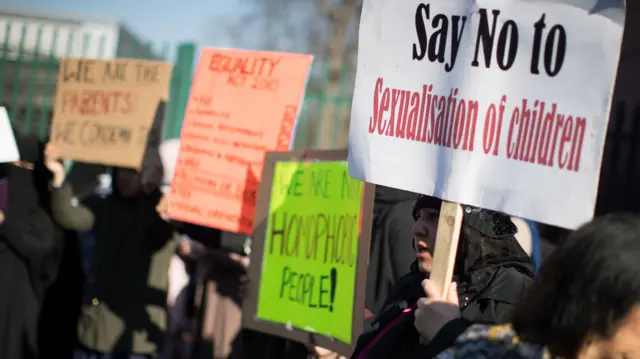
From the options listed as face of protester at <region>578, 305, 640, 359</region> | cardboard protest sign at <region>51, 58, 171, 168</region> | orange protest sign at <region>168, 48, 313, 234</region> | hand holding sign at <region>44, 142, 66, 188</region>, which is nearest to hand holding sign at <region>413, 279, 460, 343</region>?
face of protester at <region>578, 305, 640, 359</region>

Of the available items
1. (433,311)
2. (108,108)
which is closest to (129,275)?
(108,108)

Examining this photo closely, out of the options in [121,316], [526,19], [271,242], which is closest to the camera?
[526,19]

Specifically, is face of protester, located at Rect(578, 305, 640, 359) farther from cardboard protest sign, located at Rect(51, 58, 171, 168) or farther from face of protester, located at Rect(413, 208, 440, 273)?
cardboard protest sign, located at Rect(51, 58, 171, 168)

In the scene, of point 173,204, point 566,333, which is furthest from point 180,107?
point 566,333

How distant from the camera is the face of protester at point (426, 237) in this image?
2.55 m

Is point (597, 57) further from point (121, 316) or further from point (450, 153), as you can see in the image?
point (121, 316)

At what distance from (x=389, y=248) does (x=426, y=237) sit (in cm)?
106

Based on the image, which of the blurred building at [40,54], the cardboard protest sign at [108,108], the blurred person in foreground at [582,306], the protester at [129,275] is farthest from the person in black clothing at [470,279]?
the blurred building at [40,54]

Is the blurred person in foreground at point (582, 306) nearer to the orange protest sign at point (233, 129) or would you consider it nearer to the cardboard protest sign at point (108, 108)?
the orange protest sign at point (233, 129)

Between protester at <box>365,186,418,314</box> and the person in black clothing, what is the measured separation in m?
0.91

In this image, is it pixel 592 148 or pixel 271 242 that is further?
pixel 271 242

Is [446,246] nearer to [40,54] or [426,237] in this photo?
[426,237]

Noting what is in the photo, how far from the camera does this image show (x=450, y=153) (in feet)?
7.68

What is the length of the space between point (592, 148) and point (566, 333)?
0.49 m
